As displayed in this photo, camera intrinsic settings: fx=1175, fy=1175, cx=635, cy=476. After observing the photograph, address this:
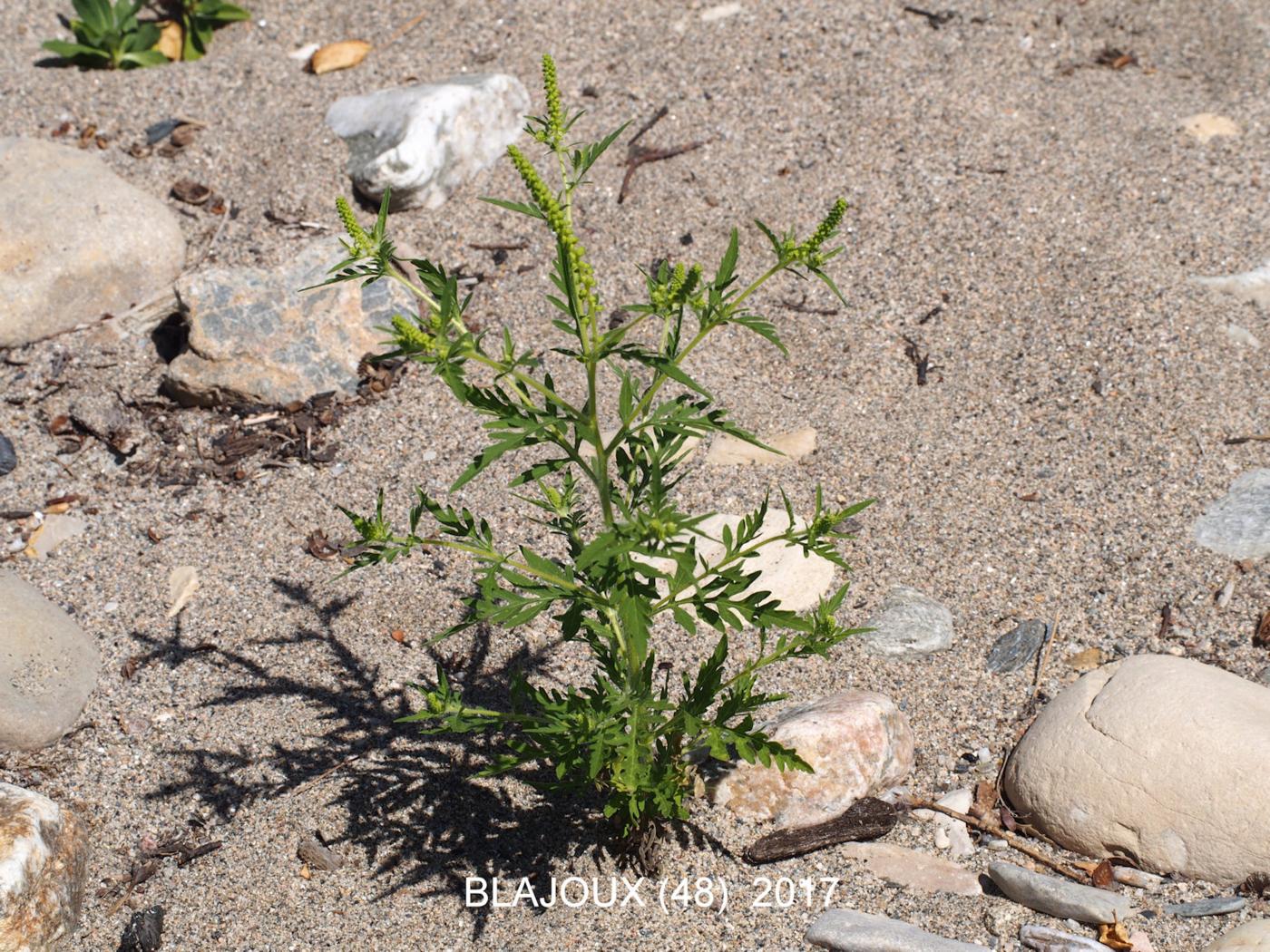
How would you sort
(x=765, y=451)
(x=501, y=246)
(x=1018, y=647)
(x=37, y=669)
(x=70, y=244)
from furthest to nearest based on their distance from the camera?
(x=501, y=246)
(x=70, y=244)
(x=765, y=451)
(x=1018, y=647)
(x=37, y=669)

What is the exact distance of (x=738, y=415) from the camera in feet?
15.2

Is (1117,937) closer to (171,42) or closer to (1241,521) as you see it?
(1241,521)

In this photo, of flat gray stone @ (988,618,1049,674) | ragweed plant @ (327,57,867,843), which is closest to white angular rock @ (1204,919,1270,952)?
flat gray stone @ (988,618,1049,674)

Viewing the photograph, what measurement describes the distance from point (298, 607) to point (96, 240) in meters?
2.21

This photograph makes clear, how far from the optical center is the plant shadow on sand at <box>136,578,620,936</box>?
333 centimetres

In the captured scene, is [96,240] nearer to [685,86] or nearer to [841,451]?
[685,86]

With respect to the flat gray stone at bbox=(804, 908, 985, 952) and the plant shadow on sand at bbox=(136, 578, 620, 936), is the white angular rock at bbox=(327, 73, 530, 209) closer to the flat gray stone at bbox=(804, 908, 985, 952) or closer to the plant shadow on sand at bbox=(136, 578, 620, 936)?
the plant shadow on sand at bbox=(136, 578, 620, 936)

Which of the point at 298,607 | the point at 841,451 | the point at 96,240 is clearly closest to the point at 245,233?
the point at 96,240

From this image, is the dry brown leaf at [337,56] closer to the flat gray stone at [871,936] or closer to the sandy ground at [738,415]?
the sandy ground at [738,415]

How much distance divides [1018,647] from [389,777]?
6.69 feet

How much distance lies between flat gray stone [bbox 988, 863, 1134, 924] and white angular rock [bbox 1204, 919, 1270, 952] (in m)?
0.23

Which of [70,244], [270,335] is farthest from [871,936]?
[70,244]

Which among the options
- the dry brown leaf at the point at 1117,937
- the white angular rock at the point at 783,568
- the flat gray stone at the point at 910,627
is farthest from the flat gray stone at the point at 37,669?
the dry brown leaf at the point at 1117,937

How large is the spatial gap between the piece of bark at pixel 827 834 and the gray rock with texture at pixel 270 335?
2.55m
